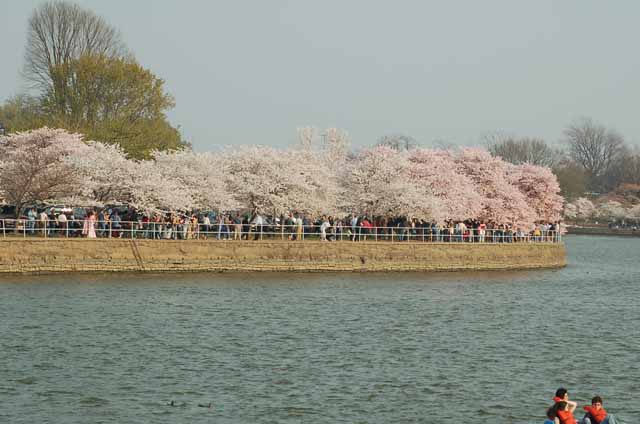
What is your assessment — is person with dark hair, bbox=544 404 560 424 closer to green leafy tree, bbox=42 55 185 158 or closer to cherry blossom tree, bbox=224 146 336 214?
cherry blossom tree, bbox=224 146 336 214

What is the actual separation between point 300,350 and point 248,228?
79.2ft

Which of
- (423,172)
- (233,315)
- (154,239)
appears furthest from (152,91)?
(233,315)

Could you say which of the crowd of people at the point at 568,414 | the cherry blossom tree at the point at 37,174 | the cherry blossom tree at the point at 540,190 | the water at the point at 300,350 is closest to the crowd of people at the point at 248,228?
the cherry blossom tree at the point at 37,174

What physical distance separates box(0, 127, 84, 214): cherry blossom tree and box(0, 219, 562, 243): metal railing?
158 cm

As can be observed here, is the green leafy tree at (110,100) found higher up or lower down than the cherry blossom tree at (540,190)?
higher up

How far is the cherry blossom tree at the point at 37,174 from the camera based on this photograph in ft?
175

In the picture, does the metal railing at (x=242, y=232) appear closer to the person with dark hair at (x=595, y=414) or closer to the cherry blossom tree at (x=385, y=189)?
the cherry blossom tree at (x=385, y=189)

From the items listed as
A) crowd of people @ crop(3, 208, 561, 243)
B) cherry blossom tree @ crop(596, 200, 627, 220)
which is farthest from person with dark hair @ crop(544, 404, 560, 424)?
cherry blossom tree @ crop(596, 200, 627, 220)

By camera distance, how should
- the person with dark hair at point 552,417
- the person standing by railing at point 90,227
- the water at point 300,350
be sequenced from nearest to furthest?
the person with dark hair at point 552,417
the water at point 300,350
the person standing by railing at point 90,227

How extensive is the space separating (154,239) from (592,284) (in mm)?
26044

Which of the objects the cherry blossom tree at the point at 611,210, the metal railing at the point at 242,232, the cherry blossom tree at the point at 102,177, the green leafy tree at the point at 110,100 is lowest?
the metal railing at the point at 242,232

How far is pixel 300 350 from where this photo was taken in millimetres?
31578

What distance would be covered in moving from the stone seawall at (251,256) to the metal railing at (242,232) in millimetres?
702

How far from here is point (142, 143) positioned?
69.9m
